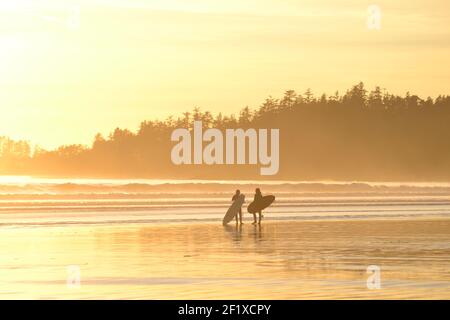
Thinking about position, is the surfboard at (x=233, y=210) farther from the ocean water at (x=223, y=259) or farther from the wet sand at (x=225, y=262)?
the wet sand at (x=225, y=262)

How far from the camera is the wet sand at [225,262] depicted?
68.7 feet

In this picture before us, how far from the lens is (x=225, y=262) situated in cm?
2634

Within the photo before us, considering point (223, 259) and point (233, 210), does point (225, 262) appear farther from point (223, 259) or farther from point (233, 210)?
point (233, 210)

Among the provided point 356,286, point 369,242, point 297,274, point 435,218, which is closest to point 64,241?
point 369,242

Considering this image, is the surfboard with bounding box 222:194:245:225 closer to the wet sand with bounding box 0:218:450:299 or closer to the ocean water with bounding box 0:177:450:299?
the ocean water with bounding box 0:177:450:299

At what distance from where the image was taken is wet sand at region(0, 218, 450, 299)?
21.0 m

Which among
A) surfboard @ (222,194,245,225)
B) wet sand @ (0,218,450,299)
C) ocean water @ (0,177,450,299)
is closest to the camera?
wet sand @ (0,218,450,299)

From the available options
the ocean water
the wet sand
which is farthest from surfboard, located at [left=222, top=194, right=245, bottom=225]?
the wet sand

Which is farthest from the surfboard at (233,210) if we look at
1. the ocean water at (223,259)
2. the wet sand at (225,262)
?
the wet sand at (225,262)

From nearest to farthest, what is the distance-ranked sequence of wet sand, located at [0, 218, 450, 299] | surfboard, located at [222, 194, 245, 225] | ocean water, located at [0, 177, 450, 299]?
wet sand, located at [0, 218, 450, 299] < ocean water, located at [0, 177, 450, 299] < surfboard, located at [222, 194, 245, 225]
